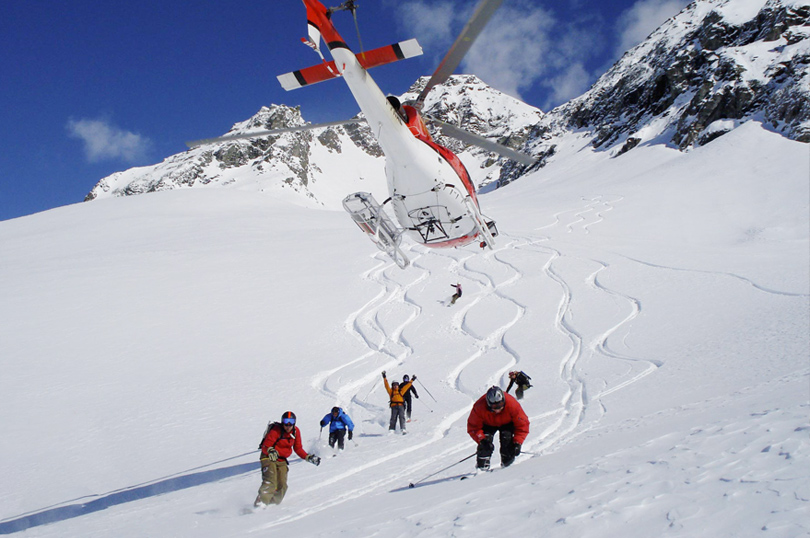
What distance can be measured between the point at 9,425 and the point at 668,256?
22.7m

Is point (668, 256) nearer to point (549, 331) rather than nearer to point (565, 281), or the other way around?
point (565, 281)

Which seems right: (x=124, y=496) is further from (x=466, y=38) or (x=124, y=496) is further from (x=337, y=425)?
(x=466, y=38)

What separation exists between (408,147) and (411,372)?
19.4 ft

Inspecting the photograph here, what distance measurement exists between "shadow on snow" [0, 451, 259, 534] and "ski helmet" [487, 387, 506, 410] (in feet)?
14.3

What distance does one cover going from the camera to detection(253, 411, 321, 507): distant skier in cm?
612

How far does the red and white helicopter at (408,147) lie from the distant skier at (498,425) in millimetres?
6472

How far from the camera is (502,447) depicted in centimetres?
591

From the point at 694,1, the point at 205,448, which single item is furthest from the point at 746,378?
the point at 694,1

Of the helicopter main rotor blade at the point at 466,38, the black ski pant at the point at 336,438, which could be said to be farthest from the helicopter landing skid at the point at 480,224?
the black ski pant at the point at 336,438

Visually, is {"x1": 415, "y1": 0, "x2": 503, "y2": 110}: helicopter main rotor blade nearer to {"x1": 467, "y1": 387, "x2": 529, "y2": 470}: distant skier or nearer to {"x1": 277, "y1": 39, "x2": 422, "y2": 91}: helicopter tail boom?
{"x1": 277, "y1": 39, "x2": 422, "y2": 91}: helicopter tail boom

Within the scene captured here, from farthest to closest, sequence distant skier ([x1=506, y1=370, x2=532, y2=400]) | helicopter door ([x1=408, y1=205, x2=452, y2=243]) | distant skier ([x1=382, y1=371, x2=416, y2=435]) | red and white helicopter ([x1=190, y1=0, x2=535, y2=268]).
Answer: helicopter door ([x1=408, y1=205, x2=452, y2=243]), distant skier ([x1=506, y1=370, x2=532, y2=400]), distant skier ([x1=382, y1=371, x2=416, y2=435]), red and white helicopter ([x1=190, y1=0, x2=535, y2=268])

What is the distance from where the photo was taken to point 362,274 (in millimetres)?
22141

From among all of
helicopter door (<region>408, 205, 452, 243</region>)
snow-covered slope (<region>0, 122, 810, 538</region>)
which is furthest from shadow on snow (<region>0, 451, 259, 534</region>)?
helicopter door (<region>408, 205, 452, 243</region>)

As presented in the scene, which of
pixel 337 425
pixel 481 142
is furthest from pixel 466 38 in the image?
pixel 337 425
